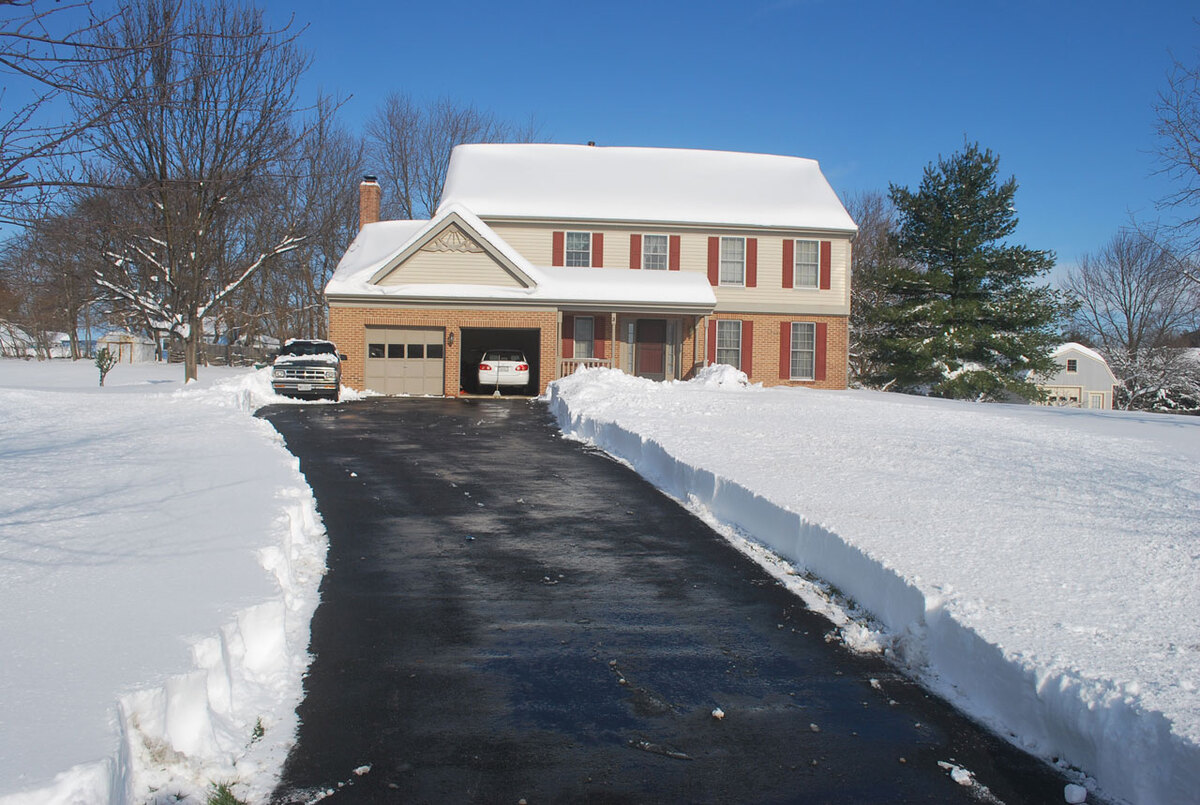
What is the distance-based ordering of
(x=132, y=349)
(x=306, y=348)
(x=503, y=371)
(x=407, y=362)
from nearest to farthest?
1. (x=306, y=348)
2. (x=503, y=371)
3. (x=407, y=362)
4. (x=132, y=349)

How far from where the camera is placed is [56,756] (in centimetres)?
324

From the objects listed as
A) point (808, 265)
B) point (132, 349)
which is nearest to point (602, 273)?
point (808, 265)

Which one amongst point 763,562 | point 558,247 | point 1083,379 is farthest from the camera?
point 1083,379

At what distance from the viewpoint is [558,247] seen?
30875 mm

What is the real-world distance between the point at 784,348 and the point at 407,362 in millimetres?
12960

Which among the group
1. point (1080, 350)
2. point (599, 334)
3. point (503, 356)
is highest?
point (1080, 350)

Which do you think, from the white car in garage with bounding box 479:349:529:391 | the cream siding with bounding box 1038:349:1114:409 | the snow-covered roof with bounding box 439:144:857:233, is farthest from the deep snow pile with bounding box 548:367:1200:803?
the cream siding with bounding box 1038:349:1114:409

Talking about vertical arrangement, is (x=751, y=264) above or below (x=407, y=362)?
above

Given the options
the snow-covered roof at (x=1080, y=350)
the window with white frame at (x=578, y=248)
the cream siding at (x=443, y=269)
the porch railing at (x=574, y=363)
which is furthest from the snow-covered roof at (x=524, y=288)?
the snow-covered roof at (x=1080, y=350)

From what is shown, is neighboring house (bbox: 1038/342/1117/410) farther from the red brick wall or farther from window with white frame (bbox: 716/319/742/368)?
window with white frame (bbox: 716/319/742/368)

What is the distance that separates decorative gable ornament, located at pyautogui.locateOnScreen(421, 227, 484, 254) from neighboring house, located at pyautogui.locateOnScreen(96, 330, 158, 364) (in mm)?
29074

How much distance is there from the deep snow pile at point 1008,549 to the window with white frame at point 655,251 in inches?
636

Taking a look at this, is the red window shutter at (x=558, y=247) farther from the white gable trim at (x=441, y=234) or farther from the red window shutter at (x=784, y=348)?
the red window shutter at (x=784, y=348)

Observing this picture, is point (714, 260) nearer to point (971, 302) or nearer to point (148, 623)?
point (971, 302)
